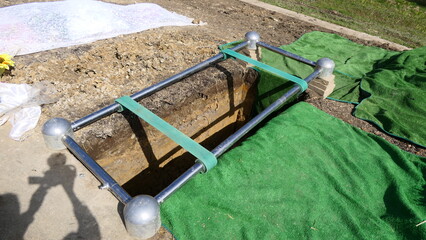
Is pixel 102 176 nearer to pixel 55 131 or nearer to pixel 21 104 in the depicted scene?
pixel 55 131

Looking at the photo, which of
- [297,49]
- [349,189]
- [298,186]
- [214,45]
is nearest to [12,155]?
[298,186]

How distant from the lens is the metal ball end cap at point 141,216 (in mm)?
1654

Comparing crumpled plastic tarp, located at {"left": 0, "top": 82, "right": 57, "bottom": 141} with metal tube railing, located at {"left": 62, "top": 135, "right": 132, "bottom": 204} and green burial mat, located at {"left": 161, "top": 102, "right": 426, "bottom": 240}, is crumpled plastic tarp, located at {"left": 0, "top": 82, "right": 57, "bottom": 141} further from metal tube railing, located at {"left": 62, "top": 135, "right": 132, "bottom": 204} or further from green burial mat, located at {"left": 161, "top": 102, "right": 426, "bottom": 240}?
green burial mat, located at {"left": 161, "top": 102, "right": 426, "bottom": 240}

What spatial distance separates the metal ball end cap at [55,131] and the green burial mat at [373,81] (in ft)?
9.52

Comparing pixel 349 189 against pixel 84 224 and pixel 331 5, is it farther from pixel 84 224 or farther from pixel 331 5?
pixel 331 5

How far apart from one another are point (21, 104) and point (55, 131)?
103cm

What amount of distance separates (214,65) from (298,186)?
2.35m

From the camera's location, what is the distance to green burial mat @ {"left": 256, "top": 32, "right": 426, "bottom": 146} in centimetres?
330

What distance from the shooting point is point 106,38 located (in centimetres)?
443

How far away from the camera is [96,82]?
345 cm

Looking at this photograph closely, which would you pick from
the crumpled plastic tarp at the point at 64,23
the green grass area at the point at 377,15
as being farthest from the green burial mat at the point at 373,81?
the crumpled plastic tarp at the point at 64,23

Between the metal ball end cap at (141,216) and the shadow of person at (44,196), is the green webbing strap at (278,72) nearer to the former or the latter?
the metal ball end cap at (141,216)

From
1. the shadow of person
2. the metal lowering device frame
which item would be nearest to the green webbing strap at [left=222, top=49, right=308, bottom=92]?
the metal lowering device frame

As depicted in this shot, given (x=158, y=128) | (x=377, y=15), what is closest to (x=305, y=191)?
(x=158, y=128)
